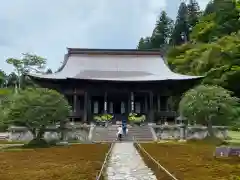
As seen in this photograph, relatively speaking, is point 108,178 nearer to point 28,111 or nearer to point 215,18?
point 28,111

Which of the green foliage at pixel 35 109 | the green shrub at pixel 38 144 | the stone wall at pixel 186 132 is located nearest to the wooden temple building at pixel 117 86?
the stone wall at pixel 186 132

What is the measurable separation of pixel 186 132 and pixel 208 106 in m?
5.36

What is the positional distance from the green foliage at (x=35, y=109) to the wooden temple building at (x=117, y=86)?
9981 mm

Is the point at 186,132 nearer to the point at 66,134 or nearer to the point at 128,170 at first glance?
the point at 66,134

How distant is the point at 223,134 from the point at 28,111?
15892 mm

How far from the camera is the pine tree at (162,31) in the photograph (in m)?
98.1

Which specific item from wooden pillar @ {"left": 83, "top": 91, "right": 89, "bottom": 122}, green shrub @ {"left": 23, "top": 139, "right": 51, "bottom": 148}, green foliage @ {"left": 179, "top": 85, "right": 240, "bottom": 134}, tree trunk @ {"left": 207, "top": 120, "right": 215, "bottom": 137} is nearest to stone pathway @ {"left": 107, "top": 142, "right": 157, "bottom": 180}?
green shrub @ {"left": 23, "top": 139, "right": 51, "bottom": 148}

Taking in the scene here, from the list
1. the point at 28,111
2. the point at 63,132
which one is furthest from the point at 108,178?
the point at 63,132

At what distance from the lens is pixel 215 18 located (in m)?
62.1

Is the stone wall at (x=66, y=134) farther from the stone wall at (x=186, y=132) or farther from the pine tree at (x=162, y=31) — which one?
the pine tree at (x=162, y=31)

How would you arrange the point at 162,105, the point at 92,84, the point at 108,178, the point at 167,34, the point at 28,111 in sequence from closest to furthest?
the point at 108,178 → the point at 28,111 → the point at 92,84 → the point at 162,105 → the point at 167,34

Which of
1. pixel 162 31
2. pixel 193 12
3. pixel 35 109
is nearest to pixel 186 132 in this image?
pixel 35 109

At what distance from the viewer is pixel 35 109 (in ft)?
81.4

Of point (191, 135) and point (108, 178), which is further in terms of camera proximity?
point (191, 135)
